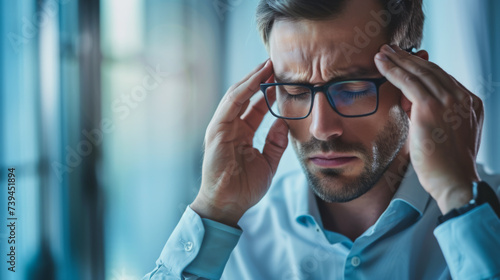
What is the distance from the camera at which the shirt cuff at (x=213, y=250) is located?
1084mm

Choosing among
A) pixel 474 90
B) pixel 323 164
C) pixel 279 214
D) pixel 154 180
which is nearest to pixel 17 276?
pixel 154 180

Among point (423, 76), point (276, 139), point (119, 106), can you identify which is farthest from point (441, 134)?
point (119, 106)

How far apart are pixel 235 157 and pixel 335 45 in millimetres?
429

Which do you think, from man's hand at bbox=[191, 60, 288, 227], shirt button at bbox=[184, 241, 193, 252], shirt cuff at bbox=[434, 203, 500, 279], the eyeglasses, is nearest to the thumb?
man's hand at bbox=[191, 60, 288, 227]

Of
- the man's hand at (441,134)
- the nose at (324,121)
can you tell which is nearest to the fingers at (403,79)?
→ the man's hand at (441,134)

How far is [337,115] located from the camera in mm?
1062

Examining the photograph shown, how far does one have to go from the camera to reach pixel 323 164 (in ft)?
3.70

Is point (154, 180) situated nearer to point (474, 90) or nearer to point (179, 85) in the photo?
point (179, 85)

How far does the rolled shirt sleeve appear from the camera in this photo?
1082 millimetres

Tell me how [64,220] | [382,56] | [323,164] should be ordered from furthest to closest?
[64,220], [323,164], [382,56]

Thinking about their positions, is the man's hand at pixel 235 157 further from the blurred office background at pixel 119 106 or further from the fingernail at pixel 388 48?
the fingernail at pixel 388 48

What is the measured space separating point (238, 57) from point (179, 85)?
244mm

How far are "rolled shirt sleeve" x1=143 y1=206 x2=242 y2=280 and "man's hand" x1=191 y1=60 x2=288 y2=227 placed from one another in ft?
0.12

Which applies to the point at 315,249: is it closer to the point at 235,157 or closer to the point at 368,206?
the point at 368,206
